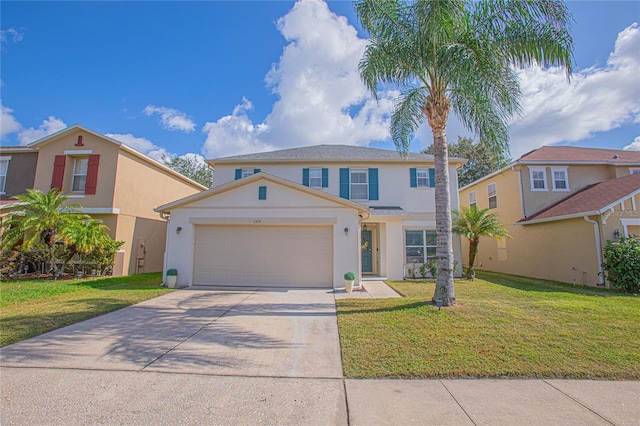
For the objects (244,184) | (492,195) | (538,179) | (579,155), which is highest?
(579,155)

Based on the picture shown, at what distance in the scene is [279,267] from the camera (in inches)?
443

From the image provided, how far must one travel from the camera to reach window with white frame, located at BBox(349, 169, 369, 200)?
583 inches

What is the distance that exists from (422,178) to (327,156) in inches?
190

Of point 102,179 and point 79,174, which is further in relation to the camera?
point 79,174

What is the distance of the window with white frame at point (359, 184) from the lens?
1480 cm

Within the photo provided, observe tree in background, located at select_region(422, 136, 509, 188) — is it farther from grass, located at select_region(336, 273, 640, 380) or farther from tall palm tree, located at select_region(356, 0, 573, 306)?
grass, located at select_region(336, 273, 640, 380)

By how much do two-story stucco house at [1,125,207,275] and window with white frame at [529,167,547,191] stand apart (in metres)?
19.8

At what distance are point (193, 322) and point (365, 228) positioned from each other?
9850 millimetres

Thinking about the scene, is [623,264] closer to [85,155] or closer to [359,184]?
[359,184]

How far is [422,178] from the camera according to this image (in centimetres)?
1489

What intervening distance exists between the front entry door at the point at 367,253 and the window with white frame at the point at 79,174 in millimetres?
13525

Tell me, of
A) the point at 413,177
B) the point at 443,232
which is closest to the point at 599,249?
the point at 413,177

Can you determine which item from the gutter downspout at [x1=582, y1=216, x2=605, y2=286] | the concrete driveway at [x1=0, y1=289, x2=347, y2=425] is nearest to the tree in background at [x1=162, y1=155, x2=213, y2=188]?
the concrete driveway at [x1=0, y1=289, x2=347, y2=425]

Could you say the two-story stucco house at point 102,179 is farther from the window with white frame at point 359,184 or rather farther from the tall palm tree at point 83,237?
the window with white frame at point 359,184
